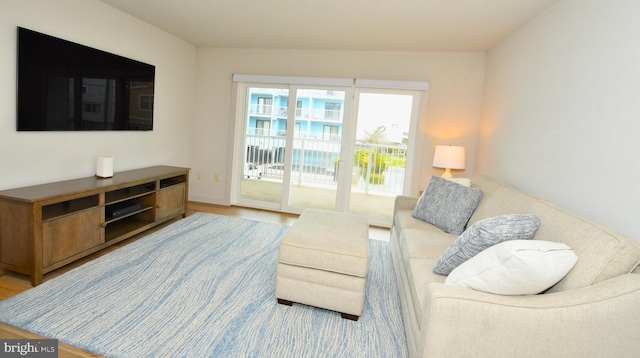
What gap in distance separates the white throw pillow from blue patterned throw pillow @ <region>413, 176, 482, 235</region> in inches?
47.6

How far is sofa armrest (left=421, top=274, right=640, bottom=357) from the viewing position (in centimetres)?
119

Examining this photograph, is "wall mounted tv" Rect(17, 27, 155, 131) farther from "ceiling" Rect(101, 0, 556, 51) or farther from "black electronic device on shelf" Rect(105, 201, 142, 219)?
"black electronic device on shelf" Rect(105, 201, 142, 219)

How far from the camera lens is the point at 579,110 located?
2039 mm

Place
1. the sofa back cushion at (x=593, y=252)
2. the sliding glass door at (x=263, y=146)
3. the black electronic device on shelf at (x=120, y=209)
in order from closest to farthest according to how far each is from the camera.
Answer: the sofa back cushion at (x=593, y=252)
the black electronic device on shelf at (x=120, y=209)
the sliding glass door at (x=263, y=146)

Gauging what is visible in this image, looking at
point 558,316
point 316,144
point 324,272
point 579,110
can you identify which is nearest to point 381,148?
point 316,144

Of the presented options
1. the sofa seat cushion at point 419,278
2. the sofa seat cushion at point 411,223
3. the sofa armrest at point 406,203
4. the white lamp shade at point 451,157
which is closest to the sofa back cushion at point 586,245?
the sofa seat cushion at point 419,278

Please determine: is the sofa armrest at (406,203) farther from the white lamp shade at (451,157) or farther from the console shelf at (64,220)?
the console shelf at (64,220)

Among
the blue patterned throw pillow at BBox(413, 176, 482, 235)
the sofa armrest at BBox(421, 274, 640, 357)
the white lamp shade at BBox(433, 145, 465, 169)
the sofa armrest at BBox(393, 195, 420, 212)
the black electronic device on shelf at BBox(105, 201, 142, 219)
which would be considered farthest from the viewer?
the white lamp shade at BBox(433, 145, 465, 169)

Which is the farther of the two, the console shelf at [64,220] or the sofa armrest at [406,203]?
the sofa armrest at [406,203]

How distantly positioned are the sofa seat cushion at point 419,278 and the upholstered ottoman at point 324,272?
29 centimetres

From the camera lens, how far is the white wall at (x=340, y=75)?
407cm

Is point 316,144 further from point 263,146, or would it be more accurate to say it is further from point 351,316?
point 351,316

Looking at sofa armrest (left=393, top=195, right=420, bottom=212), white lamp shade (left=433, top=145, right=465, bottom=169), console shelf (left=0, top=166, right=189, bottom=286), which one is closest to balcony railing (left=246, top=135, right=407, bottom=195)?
white lamp shade (left=433, top=145, right=465, bottom=169)

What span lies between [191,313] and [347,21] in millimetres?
2851
